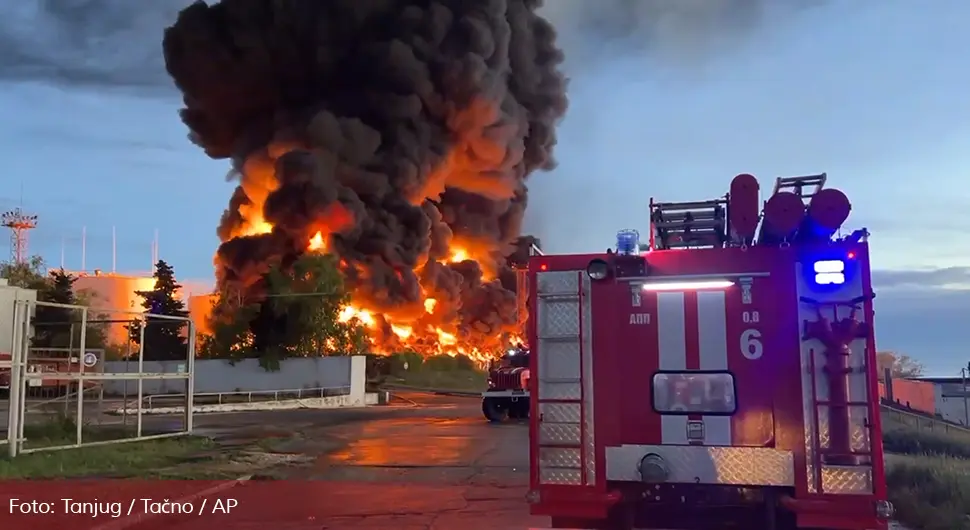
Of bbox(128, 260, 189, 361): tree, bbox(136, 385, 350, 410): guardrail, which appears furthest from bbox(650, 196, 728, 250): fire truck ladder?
bbox(128, 260, 189, 361): tree

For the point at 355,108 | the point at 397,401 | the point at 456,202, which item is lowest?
the point at 397,401

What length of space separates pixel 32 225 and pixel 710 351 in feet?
227

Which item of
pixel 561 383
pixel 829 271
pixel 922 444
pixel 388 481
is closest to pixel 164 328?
pixel 388 481

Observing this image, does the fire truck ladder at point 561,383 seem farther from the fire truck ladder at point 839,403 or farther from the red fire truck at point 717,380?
the fire truck ladder at point 839,403

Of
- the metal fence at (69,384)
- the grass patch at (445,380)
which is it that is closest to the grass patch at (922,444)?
the metal fence at (69,384)

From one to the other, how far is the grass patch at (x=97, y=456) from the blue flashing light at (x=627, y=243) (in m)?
7.05

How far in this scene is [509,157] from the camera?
48094 millimetres

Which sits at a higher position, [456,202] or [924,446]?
[456,202]

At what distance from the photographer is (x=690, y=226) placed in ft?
18.8

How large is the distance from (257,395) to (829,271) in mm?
27217

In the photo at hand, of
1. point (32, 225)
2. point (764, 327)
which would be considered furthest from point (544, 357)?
point (32, 225)

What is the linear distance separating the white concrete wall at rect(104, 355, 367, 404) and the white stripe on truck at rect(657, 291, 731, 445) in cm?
2624

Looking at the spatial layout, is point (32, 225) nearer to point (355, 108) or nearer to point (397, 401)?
point (355, 108)

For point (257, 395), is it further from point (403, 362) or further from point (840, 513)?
point (840, 513)
